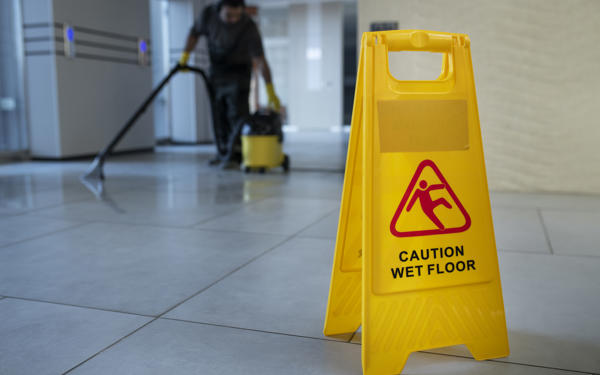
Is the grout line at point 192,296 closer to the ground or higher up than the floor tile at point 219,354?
higher up

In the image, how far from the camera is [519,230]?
3020 millimetres

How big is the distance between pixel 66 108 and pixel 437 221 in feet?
21.8

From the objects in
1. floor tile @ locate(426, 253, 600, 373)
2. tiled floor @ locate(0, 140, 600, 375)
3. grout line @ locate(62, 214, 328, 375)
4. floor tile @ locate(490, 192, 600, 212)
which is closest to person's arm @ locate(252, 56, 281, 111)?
tiled floor @ locate(0, 140, 600, 375)

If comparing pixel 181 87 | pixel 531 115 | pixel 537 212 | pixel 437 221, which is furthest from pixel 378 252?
pixel 181 87

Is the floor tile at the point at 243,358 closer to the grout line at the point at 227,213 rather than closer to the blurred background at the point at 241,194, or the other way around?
the blurred background at the point at 241,194

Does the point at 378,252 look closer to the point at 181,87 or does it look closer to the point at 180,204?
the point at 180,204

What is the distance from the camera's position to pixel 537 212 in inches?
141

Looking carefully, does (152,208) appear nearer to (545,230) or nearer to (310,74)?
(545,230)

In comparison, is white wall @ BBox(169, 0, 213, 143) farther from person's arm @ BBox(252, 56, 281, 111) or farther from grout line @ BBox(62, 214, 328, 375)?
grout line @ BBox(62, 214, 328, 375)

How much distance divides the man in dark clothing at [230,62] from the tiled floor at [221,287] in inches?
93.0

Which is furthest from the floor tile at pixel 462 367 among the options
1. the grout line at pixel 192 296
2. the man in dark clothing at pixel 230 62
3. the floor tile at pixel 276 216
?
the man in dark clothing at pixel 230 62

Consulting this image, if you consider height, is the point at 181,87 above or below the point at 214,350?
above

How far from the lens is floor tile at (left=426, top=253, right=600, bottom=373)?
1.46 meters

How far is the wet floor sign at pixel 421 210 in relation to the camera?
4.45ft
